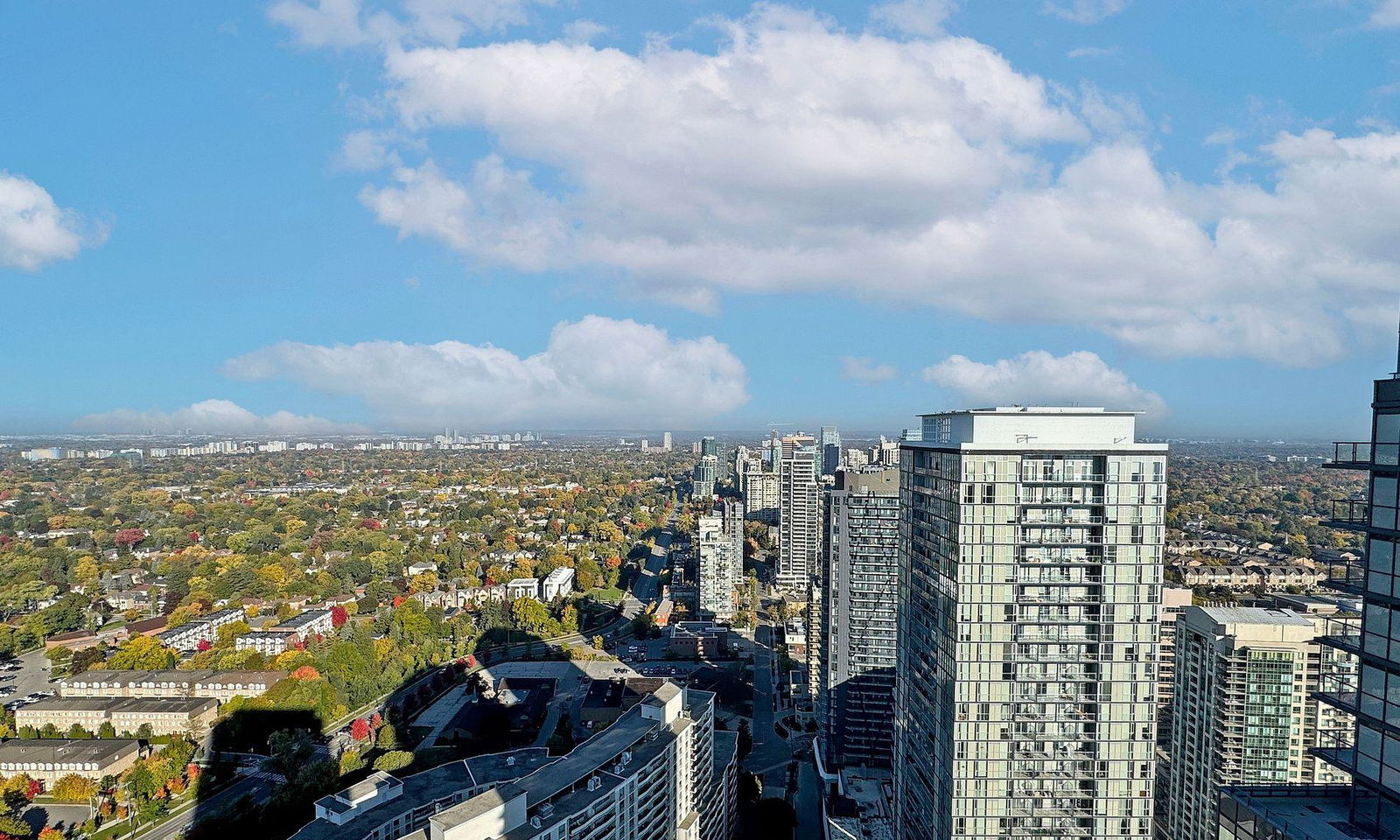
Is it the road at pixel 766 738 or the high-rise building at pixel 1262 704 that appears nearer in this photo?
the high-rise building at pixel 1262 704

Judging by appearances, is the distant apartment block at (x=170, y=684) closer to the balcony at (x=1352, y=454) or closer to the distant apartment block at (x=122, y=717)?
the distant apartment block at (x=122, y=717)

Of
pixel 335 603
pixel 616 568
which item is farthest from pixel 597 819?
pixel 616 568

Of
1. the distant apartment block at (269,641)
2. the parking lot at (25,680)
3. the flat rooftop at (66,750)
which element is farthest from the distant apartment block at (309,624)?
the flat rooftop at (66,750)

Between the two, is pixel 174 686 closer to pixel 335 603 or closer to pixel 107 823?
pixel 107 823

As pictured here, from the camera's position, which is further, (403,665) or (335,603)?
(335,603)

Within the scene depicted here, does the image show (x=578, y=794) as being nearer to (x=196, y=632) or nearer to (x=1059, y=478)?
(x=1059, y=478)

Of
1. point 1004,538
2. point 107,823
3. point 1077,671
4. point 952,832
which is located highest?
point 1004,538

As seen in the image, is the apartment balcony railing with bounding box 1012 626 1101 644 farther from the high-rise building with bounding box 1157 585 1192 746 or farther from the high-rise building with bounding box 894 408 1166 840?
the high-rise building with bounding box 1157 585 1192 746

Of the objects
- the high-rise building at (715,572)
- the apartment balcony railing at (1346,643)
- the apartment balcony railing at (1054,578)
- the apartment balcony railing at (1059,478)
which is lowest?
the high-rise building at (715,572)
